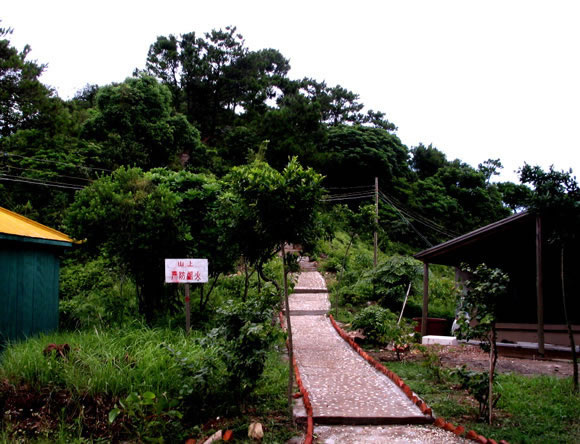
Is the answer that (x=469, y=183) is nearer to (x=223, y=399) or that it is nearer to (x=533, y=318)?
(x=533, y=318)

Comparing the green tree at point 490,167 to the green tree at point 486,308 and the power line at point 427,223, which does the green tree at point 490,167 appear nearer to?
the power line at point 427,223

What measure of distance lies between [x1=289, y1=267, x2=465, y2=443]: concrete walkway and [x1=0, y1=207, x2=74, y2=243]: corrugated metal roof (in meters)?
4.83

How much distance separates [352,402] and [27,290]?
5.53 m

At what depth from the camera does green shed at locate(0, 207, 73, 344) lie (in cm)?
702

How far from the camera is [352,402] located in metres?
5.68

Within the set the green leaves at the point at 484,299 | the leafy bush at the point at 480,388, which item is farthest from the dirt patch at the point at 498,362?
the green leaves at the point at 484,299

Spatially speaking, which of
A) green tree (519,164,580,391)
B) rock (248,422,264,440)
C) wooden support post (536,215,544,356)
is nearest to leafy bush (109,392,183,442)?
rock (248,422,264,440)

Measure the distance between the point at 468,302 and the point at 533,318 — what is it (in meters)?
9.63

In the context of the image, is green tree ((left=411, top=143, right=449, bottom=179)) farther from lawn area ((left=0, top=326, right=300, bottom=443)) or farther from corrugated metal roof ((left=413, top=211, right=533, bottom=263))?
lawn area ((left=0, top=326, right=300, bottom=443))

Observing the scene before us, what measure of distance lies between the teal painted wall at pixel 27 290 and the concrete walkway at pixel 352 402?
4.53 m

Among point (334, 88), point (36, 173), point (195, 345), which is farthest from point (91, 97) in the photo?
point (195, 345)

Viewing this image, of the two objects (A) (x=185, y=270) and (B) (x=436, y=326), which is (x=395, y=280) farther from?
(A) (x=185, y=270)

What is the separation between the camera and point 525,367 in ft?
27.2

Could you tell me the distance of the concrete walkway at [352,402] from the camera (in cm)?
474
